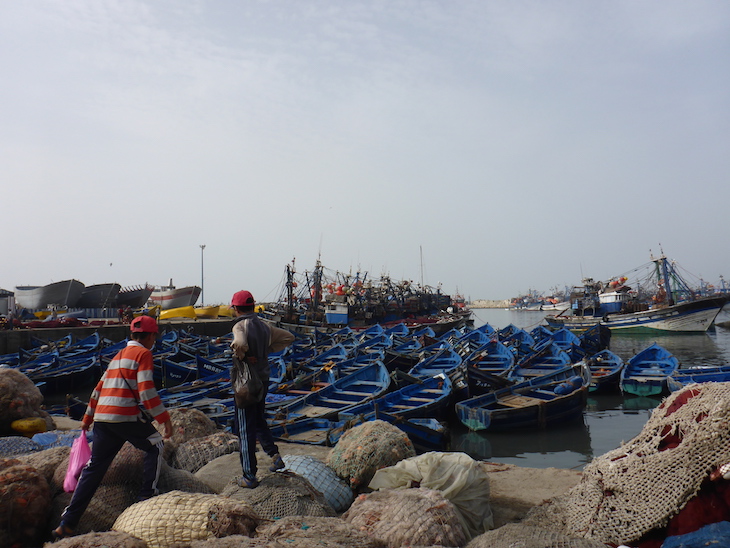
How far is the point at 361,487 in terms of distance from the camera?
A: 210 inches

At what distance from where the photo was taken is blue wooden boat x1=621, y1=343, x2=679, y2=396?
1617 cm

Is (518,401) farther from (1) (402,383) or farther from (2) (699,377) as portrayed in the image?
(2) (699,377)

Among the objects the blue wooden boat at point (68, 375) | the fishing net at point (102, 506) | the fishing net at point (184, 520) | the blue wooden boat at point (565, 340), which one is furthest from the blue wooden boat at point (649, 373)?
the blue wooden boat at point (68, 375)

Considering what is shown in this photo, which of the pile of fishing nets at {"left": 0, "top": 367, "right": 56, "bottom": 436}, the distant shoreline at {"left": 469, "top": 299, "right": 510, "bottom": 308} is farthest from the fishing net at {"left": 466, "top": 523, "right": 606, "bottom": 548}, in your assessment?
the distant shoreline at {"left": 469, "top": 299, "right": 510, "bottom": 308}

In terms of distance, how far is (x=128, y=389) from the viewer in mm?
3961

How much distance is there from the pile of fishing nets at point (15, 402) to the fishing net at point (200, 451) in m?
3.33

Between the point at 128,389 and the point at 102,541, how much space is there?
120 cm

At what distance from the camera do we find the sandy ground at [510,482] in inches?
199

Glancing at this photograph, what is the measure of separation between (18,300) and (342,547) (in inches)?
2278

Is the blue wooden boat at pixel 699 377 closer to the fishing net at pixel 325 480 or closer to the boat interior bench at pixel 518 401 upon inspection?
the boat interior bench at pixel 518 401

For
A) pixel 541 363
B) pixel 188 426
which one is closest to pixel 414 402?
pixel 188 426

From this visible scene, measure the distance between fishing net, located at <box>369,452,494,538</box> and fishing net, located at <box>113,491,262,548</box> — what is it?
5.50ft

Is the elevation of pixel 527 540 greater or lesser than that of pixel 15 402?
lesser

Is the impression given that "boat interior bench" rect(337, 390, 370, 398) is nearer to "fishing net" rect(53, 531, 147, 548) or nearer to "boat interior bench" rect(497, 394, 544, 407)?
"boat interior bench" rect(497, 394, 544, 407)
